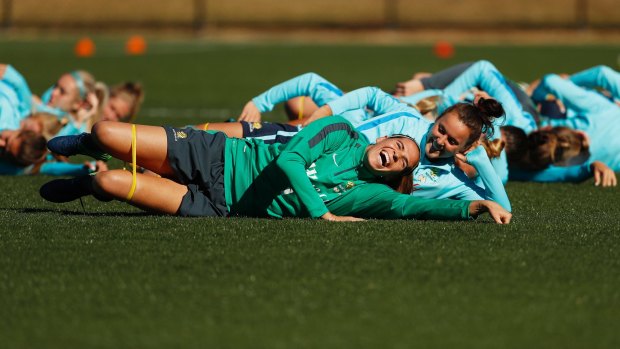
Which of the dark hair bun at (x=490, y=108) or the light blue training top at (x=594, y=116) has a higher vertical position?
the dark hair bun at (x=490, y=108)

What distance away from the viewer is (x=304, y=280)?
14.7ft

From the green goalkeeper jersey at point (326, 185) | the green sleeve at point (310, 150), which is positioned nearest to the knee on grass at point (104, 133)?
the green goalkeeper jersey at point (326, 185)

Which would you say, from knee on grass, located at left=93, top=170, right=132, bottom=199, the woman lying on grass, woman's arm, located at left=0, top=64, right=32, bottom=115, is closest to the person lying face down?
woman's arm, located at left=0, top=64, right=32, bottom=115

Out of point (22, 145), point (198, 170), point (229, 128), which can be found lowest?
point (22, 145)

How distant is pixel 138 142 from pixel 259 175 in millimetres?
722

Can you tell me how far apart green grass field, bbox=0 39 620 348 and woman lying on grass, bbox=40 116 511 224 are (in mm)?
163

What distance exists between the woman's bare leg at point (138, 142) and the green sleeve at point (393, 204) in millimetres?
1035

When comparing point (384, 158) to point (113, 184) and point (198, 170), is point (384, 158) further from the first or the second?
point (113, 184)

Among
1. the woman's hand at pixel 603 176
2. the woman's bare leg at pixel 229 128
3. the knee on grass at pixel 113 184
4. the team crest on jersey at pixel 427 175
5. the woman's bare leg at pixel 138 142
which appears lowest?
the woman's hand at pixel 603 176

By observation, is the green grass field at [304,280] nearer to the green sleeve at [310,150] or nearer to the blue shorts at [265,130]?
the green sleeve at [310,150]

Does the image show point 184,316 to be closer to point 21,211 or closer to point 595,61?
point 21,211

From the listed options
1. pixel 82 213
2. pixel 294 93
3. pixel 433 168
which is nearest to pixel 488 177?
pixel 433 168

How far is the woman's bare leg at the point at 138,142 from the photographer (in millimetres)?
5789

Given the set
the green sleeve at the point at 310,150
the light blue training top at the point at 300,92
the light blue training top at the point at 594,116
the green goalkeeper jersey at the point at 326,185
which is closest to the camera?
the green sleeve at the point at 310,150
